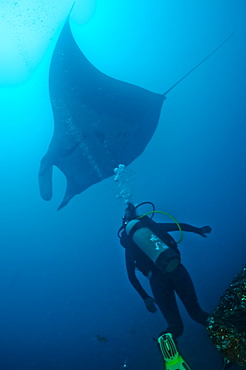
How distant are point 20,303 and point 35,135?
55.5 feet

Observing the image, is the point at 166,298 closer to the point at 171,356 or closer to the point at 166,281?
the point at 166,281

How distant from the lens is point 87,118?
616cm

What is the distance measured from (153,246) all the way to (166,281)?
2.28ft

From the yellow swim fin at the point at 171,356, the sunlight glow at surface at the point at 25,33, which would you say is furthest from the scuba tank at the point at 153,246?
the sunlight glow at surface at the point at 25,33

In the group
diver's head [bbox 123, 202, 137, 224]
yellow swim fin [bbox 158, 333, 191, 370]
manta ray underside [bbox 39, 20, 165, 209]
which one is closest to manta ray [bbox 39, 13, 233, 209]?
manta ray underside [bbox 39, 20, 165, 209]

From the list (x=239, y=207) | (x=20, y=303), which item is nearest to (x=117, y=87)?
(x=239, y=207)

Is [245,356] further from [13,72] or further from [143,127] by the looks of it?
[13,72]

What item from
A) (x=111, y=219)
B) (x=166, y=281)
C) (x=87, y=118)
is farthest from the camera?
(x=111, y=219)

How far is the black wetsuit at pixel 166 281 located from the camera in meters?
3.70

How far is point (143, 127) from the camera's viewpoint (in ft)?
22.5

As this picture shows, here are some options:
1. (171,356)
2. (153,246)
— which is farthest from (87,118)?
(171,356)

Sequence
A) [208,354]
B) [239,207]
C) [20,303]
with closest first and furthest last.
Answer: [208,354]
[239,207]
[20,303]

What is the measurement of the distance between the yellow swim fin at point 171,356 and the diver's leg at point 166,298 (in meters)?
0.91

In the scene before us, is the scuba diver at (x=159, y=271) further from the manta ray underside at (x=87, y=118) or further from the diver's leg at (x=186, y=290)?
the manta ray underside at (x=87, y=118)
